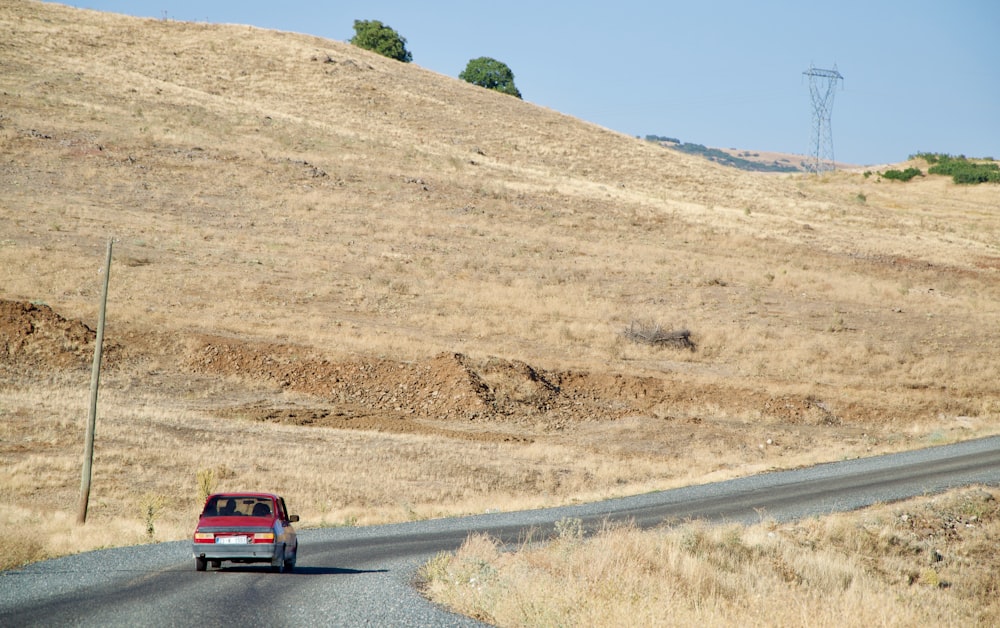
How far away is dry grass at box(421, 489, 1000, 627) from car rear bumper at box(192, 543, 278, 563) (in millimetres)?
2473

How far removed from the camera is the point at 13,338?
36219 mm

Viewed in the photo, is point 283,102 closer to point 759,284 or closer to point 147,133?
point 147,133

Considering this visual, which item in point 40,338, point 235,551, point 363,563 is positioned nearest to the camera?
point 235,551

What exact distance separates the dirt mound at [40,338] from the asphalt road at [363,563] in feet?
62.5

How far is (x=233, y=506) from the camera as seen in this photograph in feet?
52.1

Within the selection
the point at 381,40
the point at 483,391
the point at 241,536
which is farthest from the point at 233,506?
the point at 381,40

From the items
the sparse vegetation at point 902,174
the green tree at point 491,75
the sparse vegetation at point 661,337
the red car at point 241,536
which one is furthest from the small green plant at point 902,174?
the red car at point 241,536

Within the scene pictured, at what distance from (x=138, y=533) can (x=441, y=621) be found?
1197 cm

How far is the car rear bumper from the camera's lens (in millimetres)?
15008

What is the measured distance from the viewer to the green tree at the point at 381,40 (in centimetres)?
12838

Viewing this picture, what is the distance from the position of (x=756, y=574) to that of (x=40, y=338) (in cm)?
3055

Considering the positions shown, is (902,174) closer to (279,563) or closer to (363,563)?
(363,563)

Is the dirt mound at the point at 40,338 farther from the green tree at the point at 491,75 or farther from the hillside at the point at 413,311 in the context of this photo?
the green tree at the point at 491,75

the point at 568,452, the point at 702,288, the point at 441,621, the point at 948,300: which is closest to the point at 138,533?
the point at 441,621
